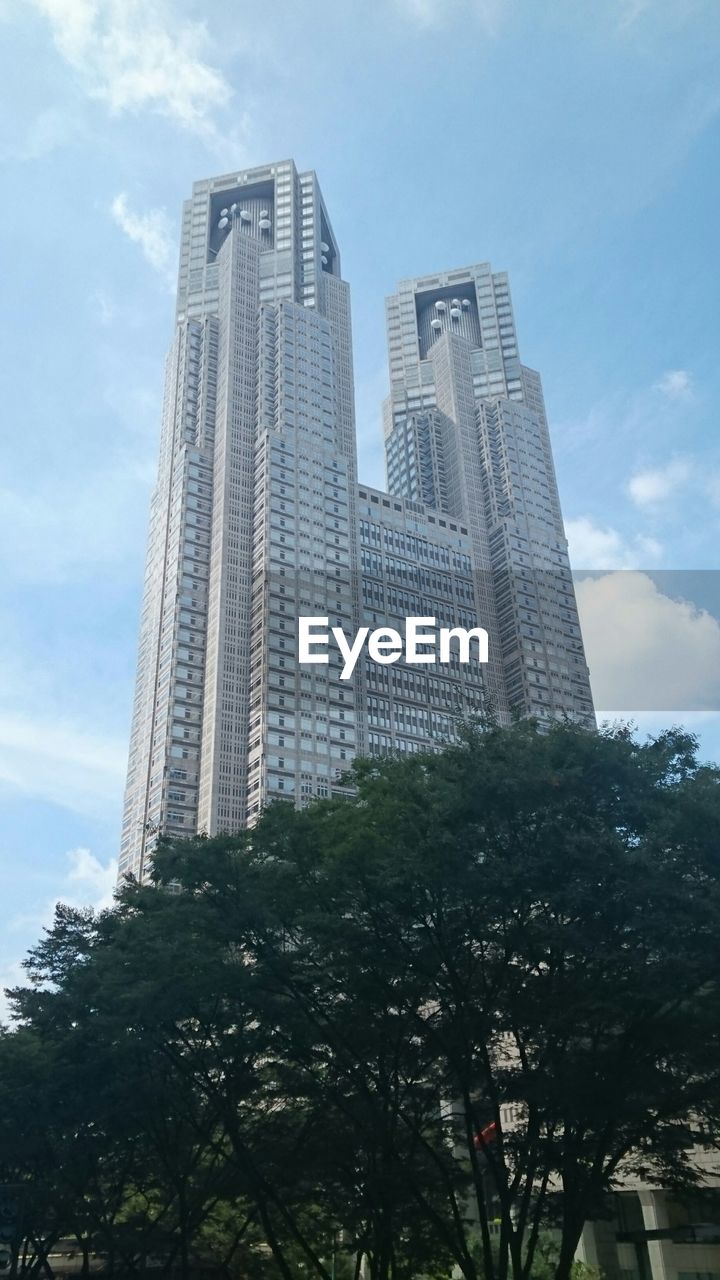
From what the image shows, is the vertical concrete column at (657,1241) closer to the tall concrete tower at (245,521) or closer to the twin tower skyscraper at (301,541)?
the twin tower skyscraper at (301,541)

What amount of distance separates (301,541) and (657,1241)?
65.0 meters

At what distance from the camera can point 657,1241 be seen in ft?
132

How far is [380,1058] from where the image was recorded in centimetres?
2717

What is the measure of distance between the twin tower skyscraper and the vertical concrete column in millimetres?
33324

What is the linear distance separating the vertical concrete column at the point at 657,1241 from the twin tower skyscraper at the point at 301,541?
33.3 meters

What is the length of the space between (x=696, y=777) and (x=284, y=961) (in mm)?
10643

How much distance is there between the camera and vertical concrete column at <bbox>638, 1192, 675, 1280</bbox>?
129ft

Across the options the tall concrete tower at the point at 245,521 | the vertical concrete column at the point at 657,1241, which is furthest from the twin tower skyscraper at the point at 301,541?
the vertical concrete column at the point at 657,1241

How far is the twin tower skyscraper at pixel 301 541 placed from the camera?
84000 mm

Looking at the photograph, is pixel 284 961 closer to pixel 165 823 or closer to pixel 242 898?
pixel 242 898

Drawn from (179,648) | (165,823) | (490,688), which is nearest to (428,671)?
(490,688)

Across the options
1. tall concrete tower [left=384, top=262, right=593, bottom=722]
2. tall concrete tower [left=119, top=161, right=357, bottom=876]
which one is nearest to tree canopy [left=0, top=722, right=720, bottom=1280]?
tall concrete tower [left=119, top=161, right=357, bottom=876]

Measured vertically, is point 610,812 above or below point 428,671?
below

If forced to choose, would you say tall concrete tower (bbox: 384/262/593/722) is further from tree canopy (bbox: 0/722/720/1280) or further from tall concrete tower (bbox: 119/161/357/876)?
tree canopy (bbox: 0/722/720/1280)
